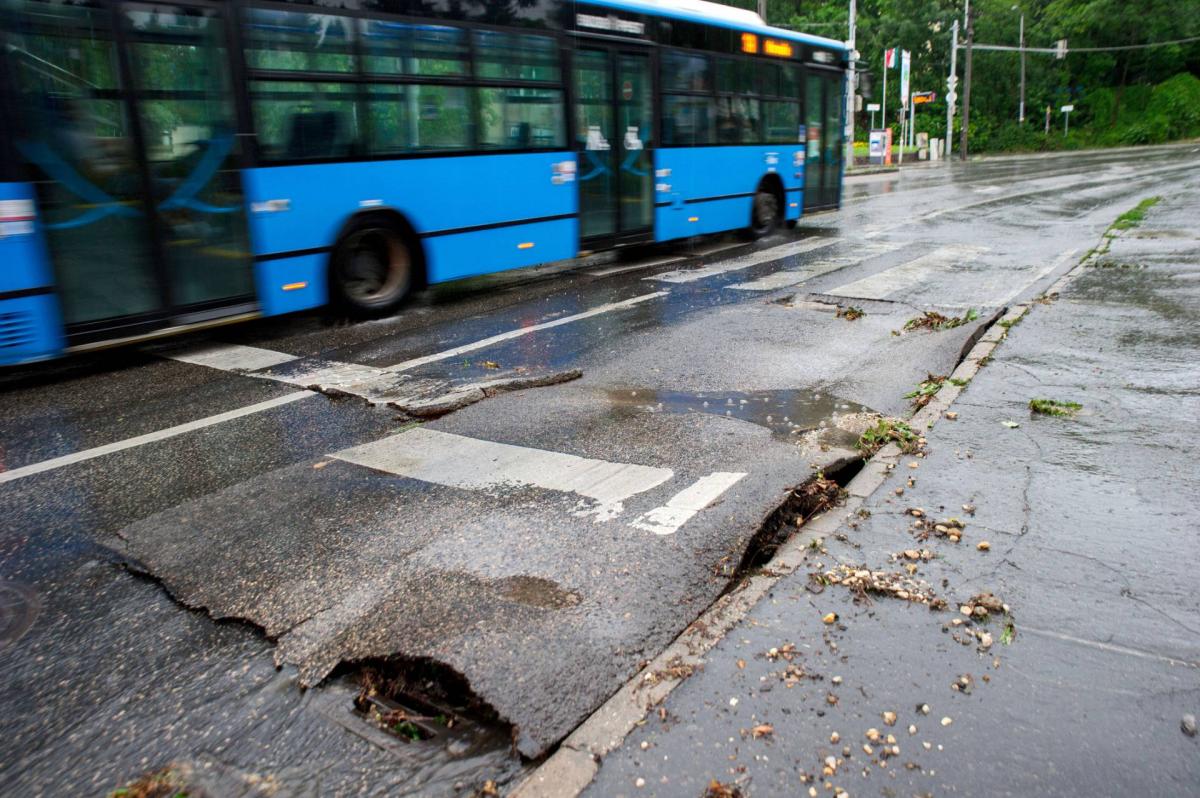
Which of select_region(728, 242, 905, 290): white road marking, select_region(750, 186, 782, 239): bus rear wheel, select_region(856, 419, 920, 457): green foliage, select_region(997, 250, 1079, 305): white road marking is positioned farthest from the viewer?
select_region(750, 186, 782, 239): bus rear wheel

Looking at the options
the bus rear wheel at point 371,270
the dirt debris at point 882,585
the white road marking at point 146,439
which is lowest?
the dirt debris at point 882,585

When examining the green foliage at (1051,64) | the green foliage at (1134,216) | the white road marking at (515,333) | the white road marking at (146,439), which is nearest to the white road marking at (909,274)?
the white road marking at (515,333)

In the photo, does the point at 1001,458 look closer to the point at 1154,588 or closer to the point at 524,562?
the point at 1154,588

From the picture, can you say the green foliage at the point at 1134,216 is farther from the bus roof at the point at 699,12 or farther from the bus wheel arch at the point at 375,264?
the bus wheel arch at the point at 375,264

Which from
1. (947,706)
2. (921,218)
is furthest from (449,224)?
(921,218)

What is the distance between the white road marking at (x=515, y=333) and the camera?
7.71m

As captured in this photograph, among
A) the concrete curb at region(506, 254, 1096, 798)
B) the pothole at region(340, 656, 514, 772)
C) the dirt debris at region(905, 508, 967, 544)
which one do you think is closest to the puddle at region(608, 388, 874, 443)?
the concrete curb at region(506, 254, 1096, 798)

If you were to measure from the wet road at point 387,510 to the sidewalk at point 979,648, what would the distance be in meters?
0.43

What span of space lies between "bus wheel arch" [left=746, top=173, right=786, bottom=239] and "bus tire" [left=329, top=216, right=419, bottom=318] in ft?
24.7

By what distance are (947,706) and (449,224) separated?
8.04m

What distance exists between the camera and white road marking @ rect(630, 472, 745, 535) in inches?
173

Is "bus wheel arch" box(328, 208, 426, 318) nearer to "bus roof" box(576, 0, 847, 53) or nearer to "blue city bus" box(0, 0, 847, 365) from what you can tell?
"blue city bus" box(0, 0, 847, 365)

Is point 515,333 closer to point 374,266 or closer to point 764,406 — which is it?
point 374,266

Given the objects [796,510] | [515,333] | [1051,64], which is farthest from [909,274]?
[1051,64]
